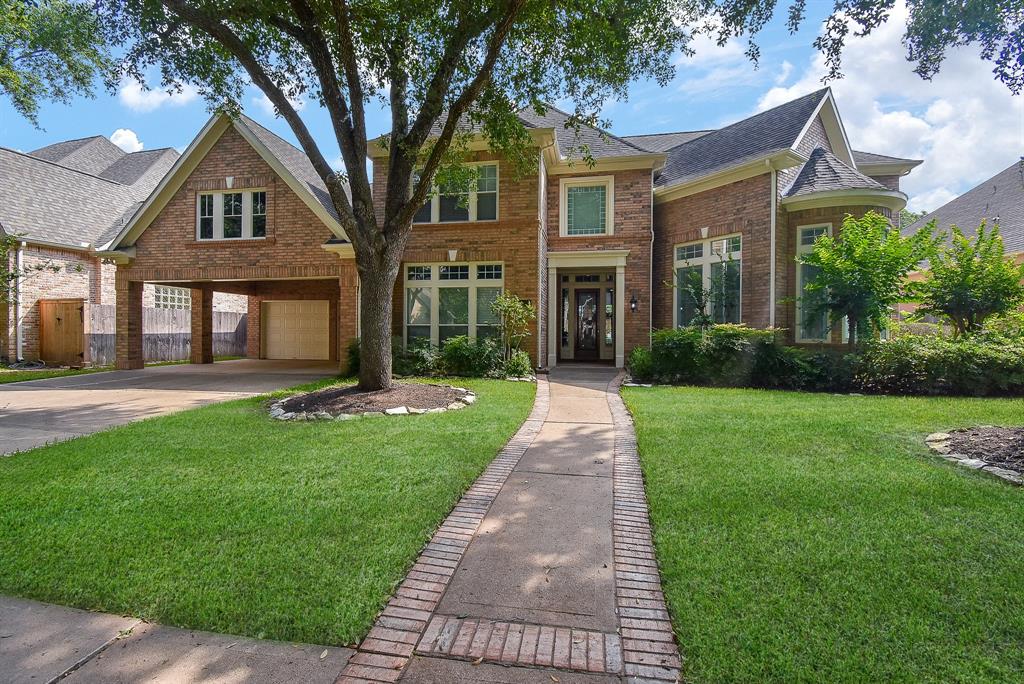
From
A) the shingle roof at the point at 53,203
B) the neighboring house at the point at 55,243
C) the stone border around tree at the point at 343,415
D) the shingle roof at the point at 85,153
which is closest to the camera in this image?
the stone border around tree at the point at 343,415

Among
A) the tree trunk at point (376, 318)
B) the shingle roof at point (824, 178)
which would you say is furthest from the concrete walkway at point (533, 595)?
the shingle roof at point (824, 178)

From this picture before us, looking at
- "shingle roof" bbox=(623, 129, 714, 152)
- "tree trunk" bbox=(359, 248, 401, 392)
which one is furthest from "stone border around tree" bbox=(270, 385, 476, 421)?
"shingle roof" bbox=(623, 129, 714, 152)

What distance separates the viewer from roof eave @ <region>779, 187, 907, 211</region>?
38.1 feet

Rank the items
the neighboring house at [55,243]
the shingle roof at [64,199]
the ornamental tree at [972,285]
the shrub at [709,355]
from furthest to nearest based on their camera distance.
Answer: the shingle roof at [64,199] → the neighboring house at [55,243] → the shrub at [709,355] → the ornamental tree at [972,285]

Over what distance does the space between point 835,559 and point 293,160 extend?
1593cm

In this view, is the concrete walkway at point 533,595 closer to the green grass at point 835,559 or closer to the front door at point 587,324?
the green grass at point 835,559

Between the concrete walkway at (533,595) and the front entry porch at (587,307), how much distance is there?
9769 mm

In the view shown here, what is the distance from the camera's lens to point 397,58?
8453 mm

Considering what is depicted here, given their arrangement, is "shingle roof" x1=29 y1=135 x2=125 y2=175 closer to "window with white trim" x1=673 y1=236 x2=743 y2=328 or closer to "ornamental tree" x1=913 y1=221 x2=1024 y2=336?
"window with white trim" x1=673 y1=236 x2=743 y2=328

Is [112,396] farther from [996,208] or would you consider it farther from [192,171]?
[996,208]

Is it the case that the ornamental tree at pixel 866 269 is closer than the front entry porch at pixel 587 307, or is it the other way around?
the ornamental tree at pixel 866 269

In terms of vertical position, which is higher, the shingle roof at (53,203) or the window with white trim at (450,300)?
the shingle roof at (53,203)

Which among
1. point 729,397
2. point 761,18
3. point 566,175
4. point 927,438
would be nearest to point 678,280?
point 566,175

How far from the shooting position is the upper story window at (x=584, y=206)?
1415 cm
